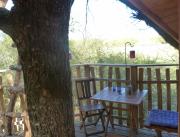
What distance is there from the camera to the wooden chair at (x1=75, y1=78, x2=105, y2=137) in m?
4.52

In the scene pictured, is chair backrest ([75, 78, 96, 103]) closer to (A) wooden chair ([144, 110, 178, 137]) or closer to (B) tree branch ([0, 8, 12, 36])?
(A) wooden chair ([144, 110, 178, 137])

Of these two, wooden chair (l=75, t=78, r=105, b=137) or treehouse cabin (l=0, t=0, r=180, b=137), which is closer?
treehouse cabin (l=0, t=0, r=180, b=137)

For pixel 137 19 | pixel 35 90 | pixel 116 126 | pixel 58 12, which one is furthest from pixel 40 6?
pixel 116 126

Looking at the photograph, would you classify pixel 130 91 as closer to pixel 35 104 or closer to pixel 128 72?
pixel 128 72

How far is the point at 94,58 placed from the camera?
804 centimetres

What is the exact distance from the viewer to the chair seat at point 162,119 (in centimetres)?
340

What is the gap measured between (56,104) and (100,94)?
240 cm

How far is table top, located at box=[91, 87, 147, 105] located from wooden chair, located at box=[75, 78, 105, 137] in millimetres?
328

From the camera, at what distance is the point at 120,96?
412 centimetres

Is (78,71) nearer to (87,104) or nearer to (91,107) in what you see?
(87,104)

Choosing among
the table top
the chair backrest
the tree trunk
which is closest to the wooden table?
the table top

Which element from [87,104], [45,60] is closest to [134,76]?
[87,104]

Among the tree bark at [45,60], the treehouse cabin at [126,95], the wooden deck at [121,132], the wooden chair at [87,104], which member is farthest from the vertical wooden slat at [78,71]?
the tree bark at [45,60]

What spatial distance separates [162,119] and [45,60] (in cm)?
213
